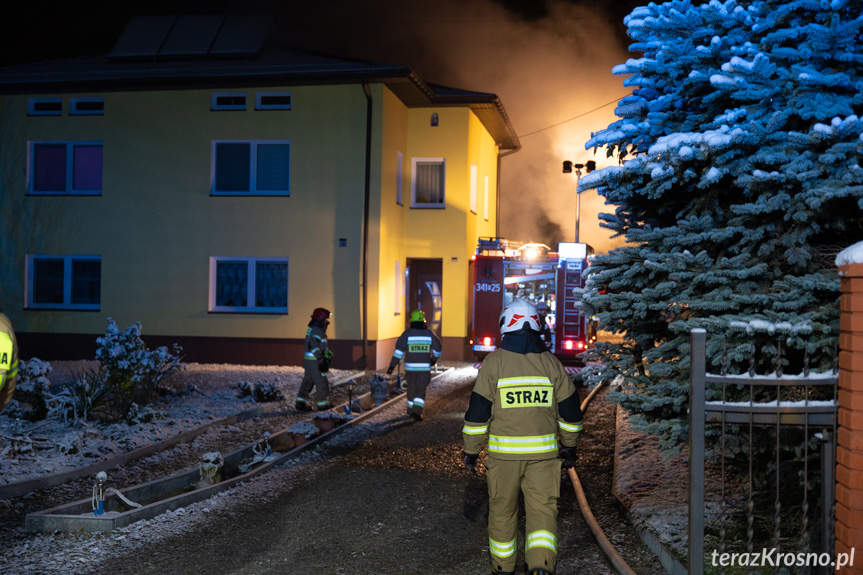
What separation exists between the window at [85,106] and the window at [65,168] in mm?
784

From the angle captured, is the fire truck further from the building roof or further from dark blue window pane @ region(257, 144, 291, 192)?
dark blue window pane @ region(257, 144, 291, 192)

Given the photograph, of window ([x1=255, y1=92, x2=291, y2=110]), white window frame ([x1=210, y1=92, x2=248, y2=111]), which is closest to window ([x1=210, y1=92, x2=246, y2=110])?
white window frame ([x1=210, y1=92, x2=248, y2=111])

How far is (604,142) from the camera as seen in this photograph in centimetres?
609

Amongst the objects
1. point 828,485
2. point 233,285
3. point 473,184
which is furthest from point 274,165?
point 828,485

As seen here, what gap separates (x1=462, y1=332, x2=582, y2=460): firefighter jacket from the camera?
487cm

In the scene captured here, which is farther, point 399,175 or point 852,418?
point 399,175

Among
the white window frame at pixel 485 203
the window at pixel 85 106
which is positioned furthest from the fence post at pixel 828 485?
the white window frame at pixel 485 203

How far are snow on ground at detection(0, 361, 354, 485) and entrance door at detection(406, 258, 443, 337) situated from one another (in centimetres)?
908

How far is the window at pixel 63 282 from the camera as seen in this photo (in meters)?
18.9

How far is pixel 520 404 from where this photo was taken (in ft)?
16.1

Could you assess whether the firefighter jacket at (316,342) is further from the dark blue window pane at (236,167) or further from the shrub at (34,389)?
the dark blue window pane at (236,167)

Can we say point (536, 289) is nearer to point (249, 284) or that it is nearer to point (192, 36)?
point (249, 284)

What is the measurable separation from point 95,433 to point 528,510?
221 inches

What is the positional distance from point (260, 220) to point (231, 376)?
15.6 feet
